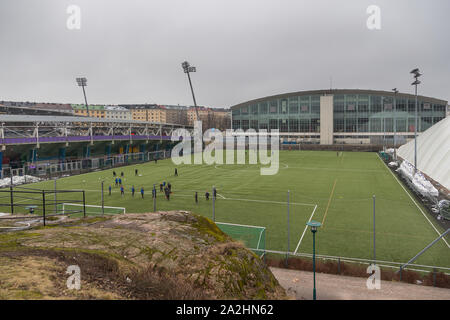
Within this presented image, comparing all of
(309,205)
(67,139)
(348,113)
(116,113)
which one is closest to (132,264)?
(309,205)

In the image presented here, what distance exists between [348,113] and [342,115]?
2018 mm

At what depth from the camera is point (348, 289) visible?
42.4 feet

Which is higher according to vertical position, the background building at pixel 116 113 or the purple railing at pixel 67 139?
the background building at pixel 116 113

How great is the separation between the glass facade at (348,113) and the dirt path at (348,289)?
95282 mm

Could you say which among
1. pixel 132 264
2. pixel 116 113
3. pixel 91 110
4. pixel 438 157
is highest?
pixel 91 110

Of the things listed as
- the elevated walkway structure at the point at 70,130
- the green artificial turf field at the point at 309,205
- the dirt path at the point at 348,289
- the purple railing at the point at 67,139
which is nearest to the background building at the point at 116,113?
the elevated walkway structure at the point at 70,130

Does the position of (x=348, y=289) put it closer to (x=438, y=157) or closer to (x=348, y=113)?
(x=438, y=157)

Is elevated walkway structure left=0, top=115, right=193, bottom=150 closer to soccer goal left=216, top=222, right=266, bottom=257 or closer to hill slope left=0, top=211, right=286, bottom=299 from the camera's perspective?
soccer goal left=216, top=222, right=266, bottom=257

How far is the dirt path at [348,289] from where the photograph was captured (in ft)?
40.3

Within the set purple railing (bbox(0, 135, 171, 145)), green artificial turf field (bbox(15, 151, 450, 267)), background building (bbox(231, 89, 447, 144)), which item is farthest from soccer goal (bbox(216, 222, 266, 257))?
background building (bbox(231, 89, 447, 144))

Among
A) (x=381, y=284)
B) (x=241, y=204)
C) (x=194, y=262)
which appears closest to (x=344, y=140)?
(x=241, y=204)

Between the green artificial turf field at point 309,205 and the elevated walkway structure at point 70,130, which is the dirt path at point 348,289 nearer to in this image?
the green artificial turf field at point 309,205

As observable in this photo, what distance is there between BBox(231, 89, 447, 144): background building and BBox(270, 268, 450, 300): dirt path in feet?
320

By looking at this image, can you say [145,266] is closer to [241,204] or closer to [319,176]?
[241,204]
